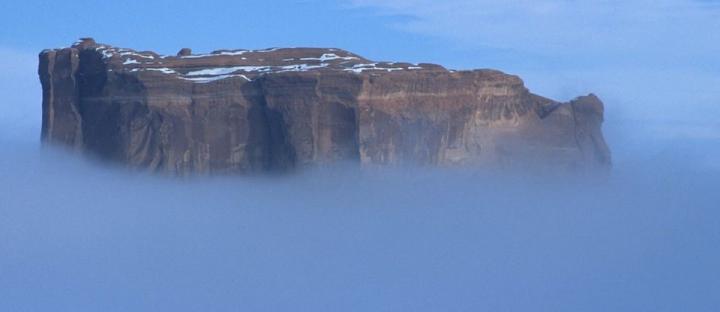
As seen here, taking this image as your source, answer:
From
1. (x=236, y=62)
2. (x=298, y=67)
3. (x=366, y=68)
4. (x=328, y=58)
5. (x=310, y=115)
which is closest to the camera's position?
(x=310, y=115)

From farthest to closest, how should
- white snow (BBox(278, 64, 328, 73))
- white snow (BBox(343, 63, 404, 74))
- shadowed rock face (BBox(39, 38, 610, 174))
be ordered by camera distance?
white snow (BBox(278, 64, 328, 73)) → white snow (BBox(343, 63, 404, 74)) → shadowed rock face (BBox(39, 38, 610, 174))

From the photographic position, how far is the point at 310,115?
256 ft

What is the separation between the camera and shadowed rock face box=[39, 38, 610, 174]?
7788 cm

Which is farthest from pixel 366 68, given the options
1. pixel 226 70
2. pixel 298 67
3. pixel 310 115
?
pixel 226 70

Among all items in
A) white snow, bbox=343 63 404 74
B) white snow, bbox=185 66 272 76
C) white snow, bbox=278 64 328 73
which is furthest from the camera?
white snow, bbox=185 66 272 76

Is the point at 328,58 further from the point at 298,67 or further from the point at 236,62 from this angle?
the point at 236,62

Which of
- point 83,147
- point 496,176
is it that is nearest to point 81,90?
point 83,147

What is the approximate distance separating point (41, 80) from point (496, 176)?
1536cm

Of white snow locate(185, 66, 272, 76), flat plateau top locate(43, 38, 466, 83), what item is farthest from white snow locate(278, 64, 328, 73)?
white snow locate(185, 66, 272, 76)

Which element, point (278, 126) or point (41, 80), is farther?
point (41, 80)

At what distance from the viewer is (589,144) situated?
8088 cm

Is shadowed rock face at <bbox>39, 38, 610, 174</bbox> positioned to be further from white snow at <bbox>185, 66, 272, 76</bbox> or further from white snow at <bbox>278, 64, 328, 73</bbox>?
white snow at <bbox>278, 64, 328, 73</bbox>

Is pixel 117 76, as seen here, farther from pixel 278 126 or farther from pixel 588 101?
pixel 588 101

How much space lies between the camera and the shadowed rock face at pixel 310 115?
77.9m
